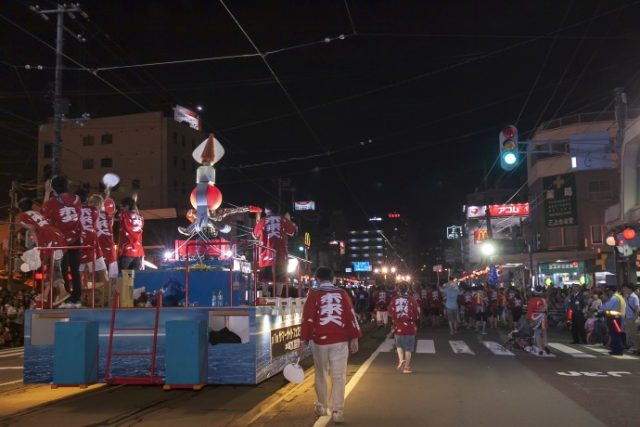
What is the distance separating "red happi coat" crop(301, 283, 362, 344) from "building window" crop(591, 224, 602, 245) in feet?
130

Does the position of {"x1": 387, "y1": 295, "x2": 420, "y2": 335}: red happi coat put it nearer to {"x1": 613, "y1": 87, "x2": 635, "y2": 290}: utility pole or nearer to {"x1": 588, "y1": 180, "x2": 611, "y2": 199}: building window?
{"x1": 613, "y1": 87, "x2": 635, "y2": 290}: utility pole

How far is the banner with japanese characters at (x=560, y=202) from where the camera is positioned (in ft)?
145

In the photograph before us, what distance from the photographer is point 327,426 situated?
702cm

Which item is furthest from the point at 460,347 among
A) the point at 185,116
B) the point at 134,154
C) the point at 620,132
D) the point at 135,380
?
the point at 185,116

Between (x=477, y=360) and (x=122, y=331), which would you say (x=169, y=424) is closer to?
(x=122, y=331)

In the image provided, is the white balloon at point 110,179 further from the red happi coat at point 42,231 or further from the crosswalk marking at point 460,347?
the crosswalk marking at point 460,347

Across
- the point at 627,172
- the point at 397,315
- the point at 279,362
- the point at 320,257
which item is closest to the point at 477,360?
the point at 397,315

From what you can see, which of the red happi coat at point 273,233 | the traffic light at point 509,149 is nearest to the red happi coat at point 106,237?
the red happi coat at point 273,233

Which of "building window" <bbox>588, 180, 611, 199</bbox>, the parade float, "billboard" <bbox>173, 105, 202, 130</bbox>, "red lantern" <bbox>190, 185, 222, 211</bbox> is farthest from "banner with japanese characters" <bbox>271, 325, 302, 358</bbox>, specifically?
"billboard" <bbox>173, 105, 202, 130</bbox>

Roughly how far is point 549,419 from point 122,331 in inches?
213

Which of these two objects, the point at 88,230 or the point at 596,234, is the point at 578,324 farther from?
the point at 596,234

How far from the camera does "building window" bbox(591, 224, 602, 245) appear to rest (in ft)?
140

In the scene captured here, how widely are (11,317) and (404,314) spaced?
44.5 ft

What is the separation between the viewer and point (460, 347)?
55.0 feet
